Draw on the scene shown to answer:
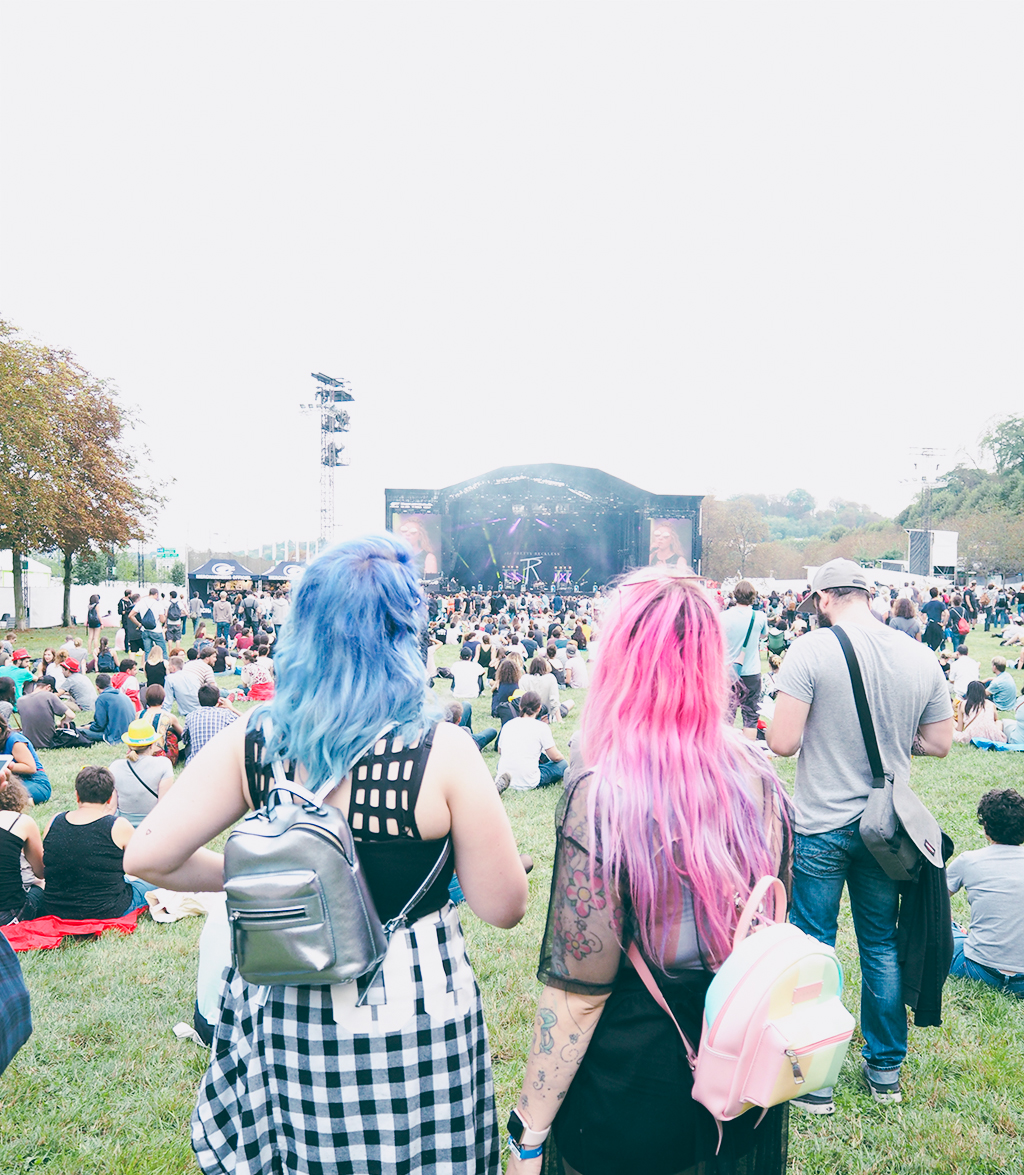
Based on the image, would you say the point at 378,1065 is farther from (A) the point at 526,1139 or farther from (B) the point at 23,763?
(B) the point at 23,763

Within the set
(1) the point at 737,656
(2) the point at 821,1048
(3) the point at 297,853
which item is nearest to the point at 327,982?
(3) the point at 297,853

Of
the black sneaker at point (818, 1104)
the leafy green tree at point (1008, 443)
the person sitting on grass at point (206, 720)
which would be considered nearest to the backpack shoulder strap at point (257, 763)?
the black sneaker at point (818, 1104)

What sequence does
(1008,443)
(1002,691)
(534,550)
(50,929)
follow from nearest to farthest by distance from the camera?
(50,929) → (1002,691) → (534,550) → (1008,443)

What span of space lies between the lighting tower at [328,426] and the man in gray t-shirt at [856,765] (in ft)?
111

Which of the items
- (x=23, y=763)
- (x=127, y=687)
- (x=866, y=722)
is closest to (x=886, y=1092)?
(x=866, y=722)

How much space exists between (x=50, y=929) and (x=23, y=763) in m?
2.43

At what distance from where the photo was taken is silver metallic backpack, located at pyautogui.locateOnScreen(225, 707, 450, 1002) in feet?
4.04

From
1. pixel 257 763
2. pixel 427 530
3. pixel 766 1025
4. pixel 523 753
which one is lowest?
pixel 523 753

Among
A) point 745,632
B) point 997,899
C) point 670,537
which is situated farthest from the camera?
point 670,537

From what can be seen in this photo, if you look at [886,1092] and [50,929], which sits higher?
[886,1092]

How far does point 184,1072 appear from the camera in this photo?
2900 mm

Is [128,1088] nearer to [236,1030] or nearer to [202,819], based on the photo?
[236,1030]

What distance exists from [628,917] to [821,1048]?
0.35 metres

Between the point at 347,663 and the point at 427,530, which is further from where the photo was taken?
the point at 427,530
